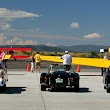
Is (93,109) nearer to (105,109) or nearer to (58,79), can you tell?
(105,109)

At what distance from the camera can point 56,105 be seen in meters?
12.6

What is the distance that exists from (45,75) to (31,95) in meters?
1.68

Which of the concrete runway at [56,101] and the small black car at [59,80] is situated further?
the small black car at [59,80]

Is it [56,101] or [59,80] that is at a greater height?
[59,80]

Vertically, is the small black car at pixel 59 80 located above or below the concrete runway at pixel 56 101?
above

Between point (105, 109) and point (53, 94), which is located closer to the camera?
point (105, 109)

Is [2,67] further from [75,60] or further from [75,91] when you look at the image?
[75,60]

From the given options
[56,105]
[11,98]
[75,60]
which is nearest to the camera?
[56,105]

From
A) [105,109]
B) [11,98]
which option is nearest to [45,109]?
[105,109]

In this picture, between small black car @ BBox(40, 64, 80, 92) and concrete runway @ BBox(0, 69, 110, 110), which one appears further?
small black car @ BBox(40, 64, 80, 92)

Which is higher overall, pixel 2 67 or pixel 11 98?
pixel 2 67

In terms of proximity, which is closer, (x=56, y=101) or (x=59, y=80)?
(x=56, y=101)

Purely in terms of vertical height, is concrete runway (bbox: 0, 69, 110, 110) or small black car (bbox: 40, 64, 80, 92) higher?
small black car (bbox: 40, 64, 80, 92)

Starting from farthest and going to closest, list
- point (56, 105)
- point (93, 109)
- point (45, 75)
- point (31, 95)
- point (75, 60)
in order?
point (75, 60) < point (45, 75) < point (31, 95) < point (56, 105) < point (93, 109)
